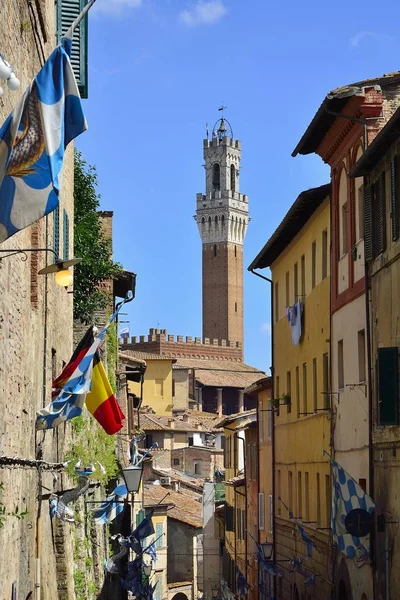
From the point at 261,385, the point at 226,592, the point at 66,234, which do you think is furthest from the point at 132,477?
the point at 226,592

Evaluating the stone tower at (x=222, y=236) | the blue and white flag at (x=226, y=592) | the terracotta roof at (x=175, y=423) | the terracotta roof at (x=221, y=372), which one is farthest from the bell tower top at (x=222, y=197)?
the blue and white flag at (x=226, y=592)

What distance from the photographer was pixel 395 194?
18.1 m

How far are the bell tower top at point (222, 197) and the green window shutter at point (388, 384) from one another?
479ft

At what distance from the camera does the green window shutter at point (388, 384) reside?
17.9 metres

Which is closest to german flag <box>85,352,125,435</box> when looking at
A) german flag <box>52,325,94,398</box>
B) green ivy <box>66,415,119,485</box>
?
german flag <box>52,325,94,398</box>

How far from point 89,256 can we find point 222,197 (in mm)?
140152

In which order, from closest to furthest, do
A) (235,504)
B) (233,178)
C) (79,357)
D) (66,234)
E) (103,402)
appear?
(79,357)
(103,402)
(66,234)
(235,504)
(233,178)

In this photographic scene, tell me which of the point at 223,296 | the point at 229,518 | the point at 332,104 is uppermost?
the point at 223,296

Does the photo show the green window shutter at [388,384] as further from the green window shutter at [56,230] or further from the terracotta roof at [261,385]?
the terracotta roof at [261,385]

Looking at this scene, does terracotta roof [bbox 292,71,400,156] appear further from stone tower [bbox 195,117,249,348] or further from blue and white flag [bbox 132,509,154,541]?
stone tower [bbox 195,117,249,348]

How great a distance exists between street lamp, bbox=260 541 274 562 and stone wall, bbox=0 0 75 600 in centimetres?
1591

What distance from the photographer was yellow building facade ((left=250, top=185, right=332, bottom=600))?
25.4m

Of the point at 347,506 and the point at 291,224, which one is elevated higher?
the point at 291,224

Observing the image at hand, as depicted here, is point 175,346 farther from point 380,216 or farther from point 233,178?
point 380,216
